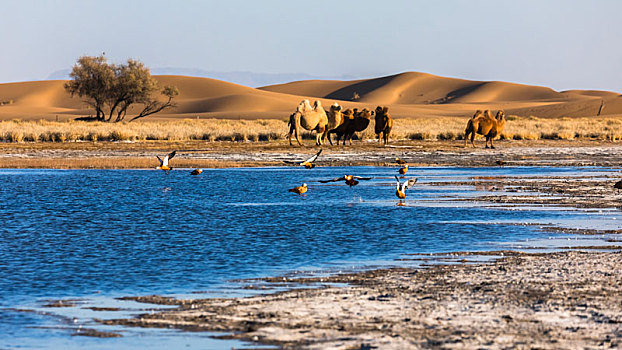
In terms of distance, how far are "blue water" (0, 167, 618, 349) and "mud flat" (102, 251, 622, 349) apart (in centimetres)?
63

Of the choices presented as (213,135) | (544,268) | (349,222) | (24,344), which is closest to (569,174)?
(349,222)

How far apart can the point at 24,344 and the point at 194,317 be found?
152cm

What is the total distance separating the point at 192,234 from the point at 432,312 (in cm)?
671

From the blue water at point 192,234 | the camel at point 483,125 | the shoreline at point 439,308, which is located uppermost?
the camel at point 483,125

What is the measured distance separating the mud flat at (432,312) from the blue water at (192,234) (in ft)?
2.08

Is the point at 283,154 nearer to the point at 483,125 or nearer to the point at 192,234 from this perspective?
the point at 483,125

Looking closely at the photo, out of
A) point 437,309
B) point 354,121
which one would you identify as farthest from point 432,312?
point 354,121

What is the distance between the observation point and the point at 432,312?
8102 mm

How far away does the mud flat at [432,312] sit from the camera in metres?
7.14

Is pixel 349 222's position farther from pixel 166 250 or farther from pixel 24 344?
pixel 24 344

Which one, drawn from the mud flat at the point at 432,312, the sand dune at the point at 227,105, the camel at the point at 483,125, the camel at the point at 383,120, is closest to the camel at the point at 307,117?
the camel at the point at 383,120

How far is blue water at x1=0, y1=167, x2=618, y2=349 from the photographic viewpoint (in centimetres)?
949

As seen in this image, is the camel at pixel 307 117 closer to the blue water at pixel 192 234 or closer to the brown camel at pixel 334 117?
the brown camel at pixel 334 117

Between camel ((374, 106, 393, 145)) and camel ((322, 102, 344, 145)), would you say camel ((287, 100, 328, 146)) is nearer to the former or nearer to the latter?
camel ((322, 102, 344, 145))
